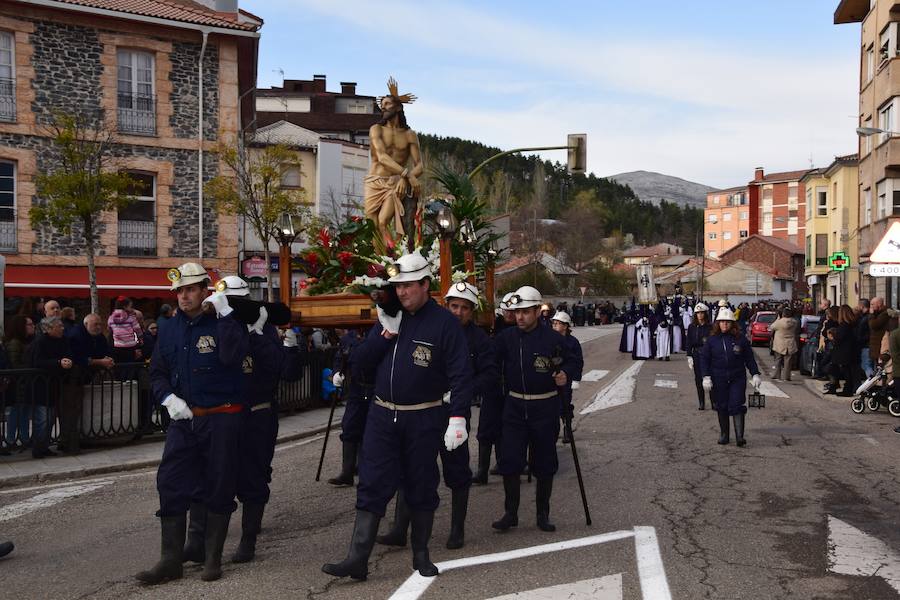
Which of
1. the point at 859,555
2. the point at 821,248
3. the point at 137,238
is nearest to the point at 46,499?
the point at 859,555

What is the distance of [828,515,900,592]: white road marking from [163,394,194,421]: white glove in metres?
4.38

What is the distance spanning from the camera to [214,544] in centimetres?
615

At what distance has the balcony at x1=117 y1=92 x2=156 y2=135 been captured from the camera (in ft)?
84.4

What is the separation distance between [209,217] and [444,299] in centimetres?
1983

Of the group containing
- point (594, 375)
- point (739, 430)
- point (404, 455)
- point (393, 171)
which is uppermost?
point (393, 171)

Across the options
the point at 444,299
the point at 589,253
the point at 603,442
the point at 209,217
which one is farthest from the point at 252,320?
the point at 589,253

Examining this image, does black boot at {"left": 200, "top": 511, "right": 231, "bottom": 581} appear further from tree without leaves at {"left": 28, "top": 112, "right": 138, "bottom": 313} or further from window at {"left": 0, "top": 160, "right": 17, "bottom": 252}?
window at {"left": 0, "top": 160, "right": 17, "bottom": 252}

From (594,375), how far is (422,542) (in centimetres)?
1909

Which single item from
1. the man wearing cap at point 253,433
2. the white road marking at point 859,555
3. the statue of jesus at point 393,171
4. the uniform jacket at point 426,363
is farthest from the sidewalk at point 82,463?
the white road marking at point 859,555

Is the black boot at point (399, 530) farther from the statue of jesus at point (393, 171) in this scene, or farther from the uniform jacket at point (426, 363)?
the statue of jesus at point (393, 171)

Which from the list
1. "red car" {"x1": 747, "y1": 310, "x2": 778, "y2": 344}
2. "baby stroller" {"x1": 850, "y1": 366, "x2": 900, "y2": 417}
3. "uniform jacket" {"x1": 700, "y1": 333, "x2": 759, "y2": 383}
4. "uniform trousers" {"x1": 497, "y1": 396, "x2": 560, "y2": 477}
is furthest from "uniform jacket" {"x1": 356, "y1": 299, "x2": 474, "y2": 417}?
"red car" {"x1": 747, "y1": 310, "x2": 778, "y2": 344}

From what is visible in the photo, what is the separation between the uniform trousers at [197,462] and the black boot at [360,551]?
88cm

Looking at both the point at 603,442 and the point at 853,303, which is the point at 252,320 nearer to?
the point at 603,442

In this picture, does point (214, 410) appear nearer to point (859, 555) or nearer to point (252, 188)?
point (859, 555)
